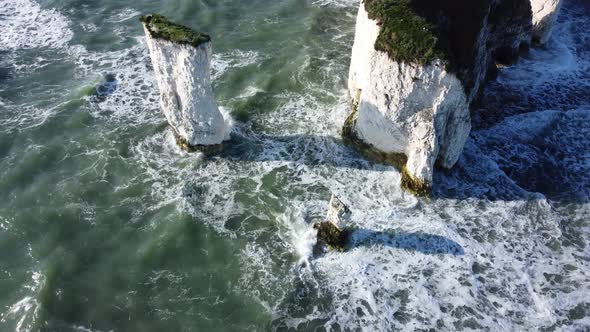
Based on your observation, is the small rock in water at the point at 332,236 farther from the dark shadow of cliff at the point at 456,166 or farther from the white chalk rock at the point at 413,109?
the white chalk rock at the point at 413,109

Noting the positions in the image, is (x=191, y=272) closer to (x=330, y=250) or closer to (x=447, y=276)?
(x=330, y=250)

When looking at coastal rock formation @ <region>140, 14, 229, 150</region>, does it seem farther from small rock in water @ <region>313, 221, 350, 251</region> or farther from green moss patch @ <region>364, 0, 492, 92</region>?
green moss patch @ <region>364, 0, 492, 92</region>

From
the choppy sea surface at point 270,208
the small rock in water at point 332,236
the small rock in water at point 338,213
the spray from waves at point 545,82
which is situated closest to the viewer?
the choppy sea surface at point 270,208

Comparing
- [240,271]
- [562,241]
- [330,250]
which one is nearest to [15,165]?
[240,271]

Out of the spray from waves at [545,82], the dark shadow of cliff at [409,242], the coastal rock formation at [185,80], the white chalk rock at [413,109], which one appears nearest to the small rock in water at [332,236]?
the dark shadow of cliff at [409,242]

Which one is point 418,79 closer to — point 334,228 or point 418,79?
point 418,79

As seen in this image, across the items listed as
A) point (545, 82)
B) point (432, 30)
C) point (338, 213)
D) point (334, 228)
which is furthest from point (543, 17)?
point (334, 228)
